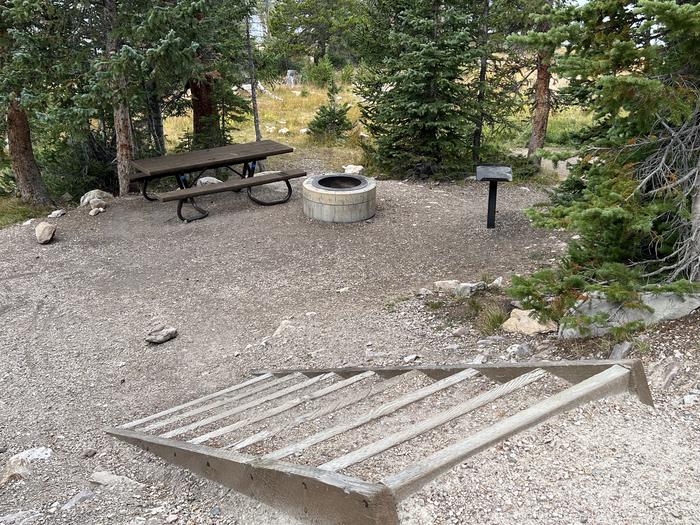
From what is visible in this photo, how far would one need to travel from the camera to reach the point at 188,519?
2930mm

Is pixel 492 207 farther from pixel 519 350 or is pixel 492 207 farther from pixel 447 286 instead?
pixel 519 350

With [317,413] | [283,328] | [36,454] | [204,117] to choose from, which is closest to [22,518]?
[36,454]

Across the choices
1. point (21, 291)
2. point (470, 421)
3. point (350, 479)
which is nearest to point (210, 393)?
point (470, 421)

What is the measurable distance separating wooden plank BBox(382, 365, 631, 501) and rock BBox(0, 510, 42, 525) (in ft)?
7.59

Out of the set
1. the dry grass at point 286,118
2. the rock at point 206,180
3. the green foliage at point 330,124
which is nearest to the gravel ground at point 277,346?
the rock at point 206,180

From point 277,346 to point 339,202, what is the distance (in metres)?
4.06

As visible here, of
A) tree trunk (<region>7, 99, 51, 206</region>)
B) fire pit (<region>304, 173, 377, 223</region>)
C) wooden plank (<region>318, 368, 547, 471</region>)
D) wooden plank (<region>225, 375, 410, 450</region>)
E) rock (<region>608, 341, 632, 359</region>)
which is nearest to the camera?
wooden plank (<region>318, 368, 547, 471</region>)

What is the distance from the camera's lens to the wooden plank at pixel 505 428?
87.0 inches

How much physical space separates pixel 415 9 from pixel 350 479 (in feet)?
34.8

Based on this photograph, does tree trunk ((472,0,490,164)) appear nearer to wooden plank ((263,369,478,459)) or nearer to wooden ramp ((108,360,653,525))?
wooden ramp ((108,360,653,525))

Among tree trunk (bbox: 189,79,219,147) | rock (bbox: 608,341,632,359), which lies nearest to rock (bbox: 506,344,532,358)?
rock (bbox: 608,341,632,359)

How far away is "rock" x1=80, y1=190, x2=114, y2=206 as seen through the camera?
10.8 meters

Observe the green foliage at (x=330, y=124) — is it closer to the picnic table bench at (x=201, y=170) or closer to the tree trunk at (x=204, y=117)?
the tree trunk at (x=204, y=117)

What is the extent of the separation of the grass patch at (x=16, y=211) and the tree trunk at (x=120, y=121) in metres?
1.59
